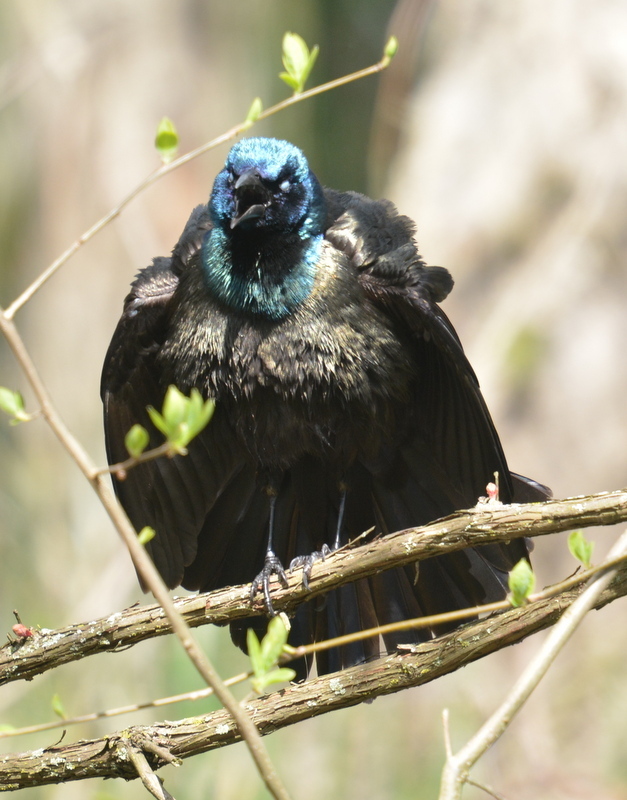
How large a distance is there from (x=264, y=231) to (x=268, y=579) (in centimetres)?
140

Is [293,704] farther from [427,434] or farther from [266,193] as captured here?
[266,193]

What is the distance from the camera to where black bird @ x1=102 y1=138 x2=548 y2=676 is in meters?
3.80

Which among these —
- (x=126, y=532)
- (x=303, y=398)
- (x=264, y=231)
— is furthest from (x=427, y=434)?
(x=126, y=532)

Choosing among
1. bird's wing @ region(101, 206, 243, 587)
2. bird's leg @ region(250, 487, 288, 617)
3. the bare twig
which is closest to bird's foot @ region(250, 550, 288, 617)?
bird's leg @ region(250, 487, 288, 617)

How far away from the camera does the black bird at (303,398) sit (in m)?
3.80

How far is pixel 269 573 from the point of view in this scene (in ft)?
12.7

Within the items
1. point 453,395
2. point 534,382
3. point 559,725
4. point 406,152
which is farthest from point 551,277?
point 453,395

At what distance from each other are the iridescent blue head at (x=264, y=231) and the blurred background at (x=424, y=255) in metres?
3.51

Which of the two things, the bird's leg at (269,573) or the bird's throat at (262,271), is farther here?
the bird's throat at (262,271)

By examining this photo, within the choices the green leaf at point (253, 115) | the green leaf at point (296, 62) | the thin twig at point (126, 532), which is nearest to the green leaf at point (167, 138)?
the green leaf at point (253, 115)

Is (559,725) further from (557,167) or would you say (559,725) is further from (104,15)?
(104,15)

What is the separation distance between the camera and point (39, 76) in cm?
861

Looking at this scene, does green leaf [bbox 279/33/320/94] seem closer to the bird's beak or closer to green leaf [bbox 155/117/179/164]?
green leaf [bbox 155/117/179/164]

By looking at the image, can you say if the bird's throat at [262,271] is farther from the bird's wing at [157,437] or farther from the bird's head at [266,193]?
the bird's wing at [157,437]
